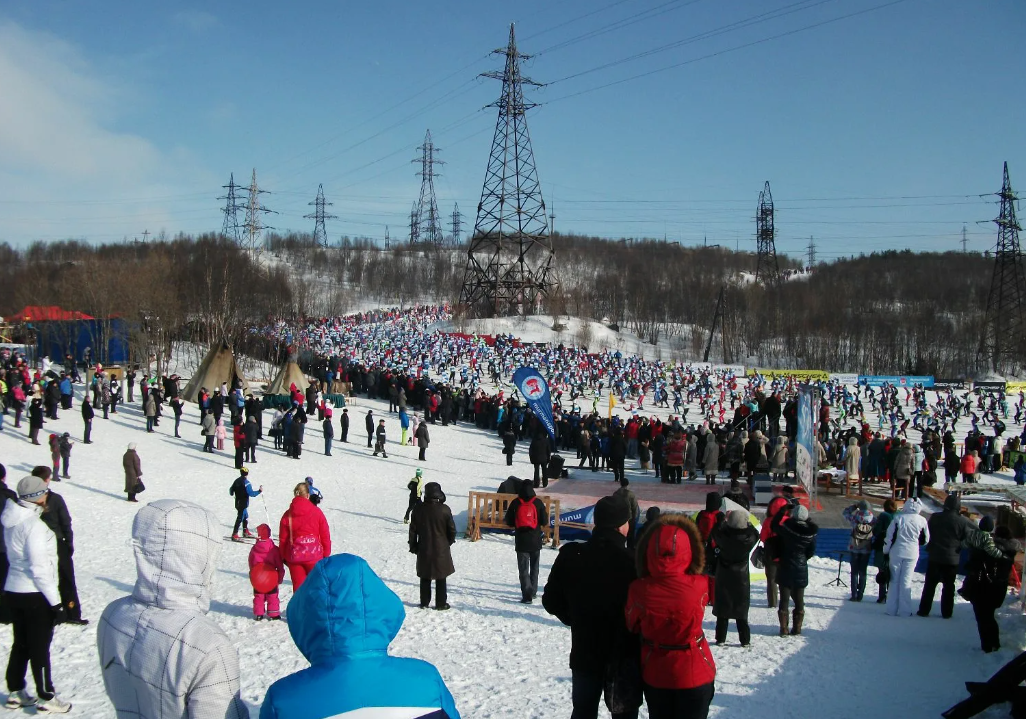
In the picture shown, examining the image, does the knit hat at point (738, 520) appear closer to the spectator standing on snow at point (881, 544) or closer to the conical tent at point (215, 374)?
the spectator standing on snow at point (881, 544)

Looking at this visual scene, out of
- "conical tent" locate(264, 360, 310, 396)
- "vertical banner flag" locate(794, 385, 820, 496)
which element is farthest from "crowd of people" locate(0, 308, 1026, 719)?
"conical tent" locate(264, 360, 310, 396)

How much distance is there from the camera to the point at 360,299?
108062 mm

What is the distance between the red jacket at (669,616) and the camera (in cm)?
365

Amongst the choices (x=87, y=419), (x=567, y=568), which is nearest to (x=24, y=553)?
(x=567, y=568)

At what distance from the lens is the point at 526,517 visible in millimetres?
8594

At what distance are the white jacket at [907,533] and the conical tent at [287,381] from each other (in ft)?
74.1

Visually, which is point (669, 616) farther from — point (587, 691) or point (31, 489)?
point (31, 489)

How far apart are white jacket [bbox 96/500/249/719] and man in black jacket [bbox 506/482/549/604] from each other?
19.6 ft

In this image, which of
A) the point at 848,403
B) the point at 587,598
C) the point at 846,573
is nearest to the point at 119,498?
the point at 846,573

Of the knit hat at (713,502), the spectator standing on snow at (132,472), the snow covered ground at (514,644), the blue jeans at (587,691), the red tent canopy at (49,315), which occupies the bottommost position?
the snow covered ground at (514,644)

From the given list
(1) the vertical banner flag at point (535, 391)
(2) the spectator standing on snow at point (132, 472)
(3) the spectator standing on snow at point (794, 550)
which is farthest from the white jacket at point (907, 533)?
(2) the spectator standing on snow at point (132, 472)

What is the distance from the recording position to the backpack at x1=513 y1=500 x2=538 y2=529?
28.1 ft

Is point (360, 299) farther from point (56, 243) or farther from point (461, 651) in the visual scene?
point (461, 651)

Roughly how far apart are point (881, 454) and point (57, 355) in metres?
36.6
